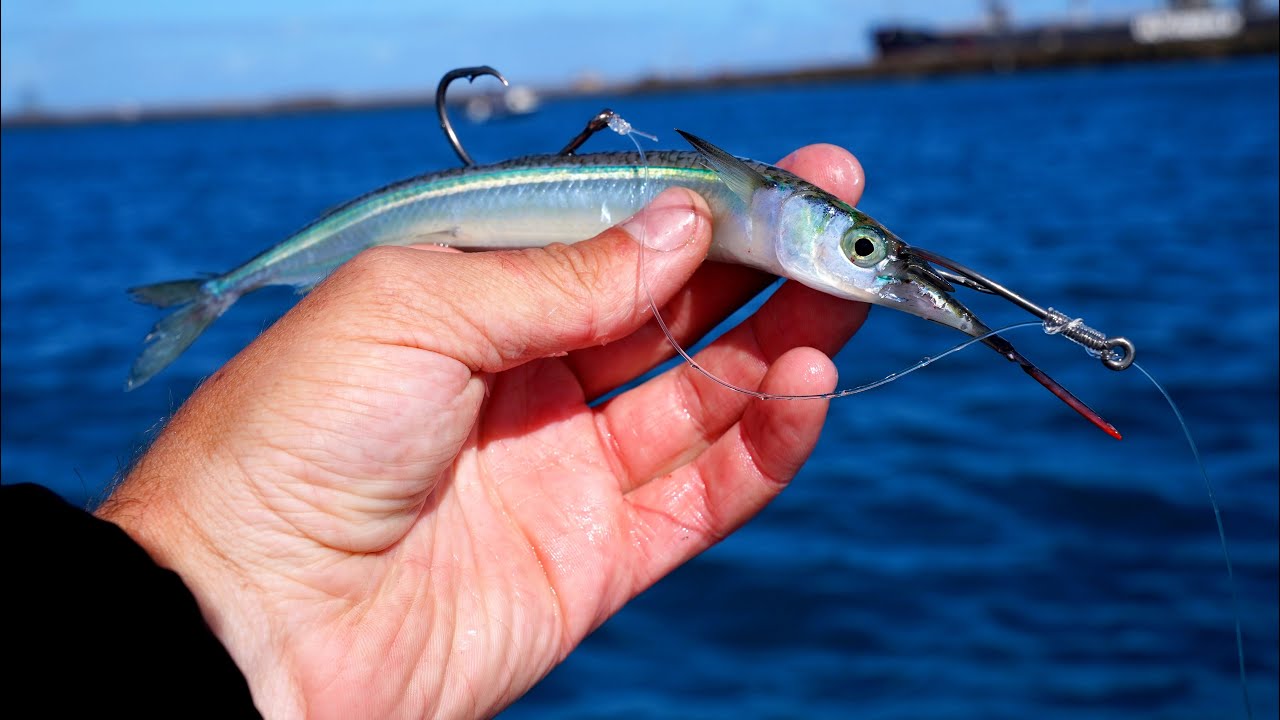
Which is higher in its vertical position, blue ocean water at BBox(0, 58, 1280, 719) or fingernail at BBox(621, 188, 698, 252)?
fingernail at BBox(621, 188, 698, 252)

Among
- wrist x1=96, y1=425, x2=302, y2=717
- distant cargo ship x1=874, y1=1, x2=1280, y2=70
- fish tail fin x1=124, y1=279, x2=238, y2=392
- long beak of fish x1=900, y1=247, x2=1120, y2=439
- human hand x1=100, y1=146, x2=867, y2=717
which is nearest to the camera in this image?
wrist x1=96, y1=425, x2=302, y2=717

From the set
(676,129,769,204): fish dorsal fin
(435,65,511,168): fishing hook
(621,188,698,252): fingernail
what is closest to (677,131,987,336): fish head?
(676,129,769,204): fish dorsal fin

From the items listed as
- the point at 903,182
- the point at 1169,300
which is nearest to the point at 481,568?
the point at 1169,300

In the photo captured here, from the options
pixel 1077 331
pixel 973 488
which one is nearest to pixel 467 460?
pixel 1077 331

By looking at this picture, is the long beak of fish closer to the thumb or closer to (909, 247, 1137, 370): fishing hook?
(909, 247, 1137, 370): fishing hook

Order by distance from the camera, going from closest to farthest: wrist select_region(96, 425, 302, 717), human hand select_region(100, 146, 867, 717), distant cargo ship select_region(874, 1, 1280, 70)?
wrist select_region(96, 425, 302, 717)
human hand select_region(100, 146, 867, 717)
distant cargo ship select_region(874, 1, 1280, 70)

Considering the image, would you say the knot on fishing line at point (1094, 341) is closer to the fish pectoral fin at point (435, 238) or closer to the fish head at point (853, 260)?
the fish head at point (853, 260)

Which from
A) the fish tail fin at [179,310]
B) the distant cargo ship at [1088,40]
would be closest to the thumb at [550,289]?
the fish tail fin at [179,310]
